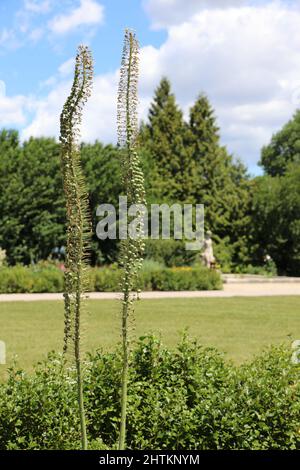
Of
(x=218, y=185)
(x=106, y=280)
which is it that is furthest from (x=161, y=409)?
(x=218, y=185)

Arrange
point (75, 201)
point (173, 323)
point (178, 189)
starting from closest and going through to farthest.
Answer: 1. point (75, 201)
2. point (173, 323)
3. point (178, 189)

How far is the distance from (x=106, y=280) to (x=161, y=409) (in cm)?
1445

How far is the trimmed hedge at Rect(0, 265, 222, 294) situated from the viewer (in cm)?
1827

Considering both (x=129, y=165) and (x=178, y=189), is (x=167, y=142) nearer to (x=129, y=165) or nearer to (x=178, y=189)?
(x=178, y=189)

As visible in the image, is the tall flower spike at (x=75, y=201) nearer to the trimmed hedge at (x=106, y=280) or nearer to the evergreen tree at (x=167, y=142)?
the trimmed hedge at (x=106, y=280)

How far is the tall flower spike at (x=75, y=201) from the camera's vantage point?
3.11 metres

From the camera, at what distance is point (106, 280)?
18.6 metres

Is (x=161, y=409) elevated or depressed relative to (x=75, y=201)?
depressed

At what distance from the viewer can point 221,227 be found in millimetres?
34312

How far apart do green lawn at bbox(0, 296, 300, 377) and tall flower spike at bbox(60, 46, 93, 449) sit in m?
4.43

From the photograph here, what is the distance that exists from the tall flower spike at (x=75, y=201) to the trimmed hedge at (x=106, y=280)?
14322 mm

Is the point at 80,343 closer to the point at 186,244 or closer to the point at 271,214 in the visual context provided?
the point at 186,244

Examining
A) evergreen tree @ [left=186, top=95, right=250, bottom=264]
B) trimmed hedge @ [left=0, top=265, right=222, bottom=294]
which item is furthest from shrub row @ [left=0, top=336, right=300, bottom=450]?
evergreen tree @ [left=186, top=95, right=250, bottom=264]

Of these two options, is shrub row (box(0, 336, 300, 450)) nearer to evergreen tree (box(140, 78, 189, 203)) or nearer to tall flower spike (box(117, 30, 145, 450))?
tall flower spike (box(117, 30, 145, 450))
